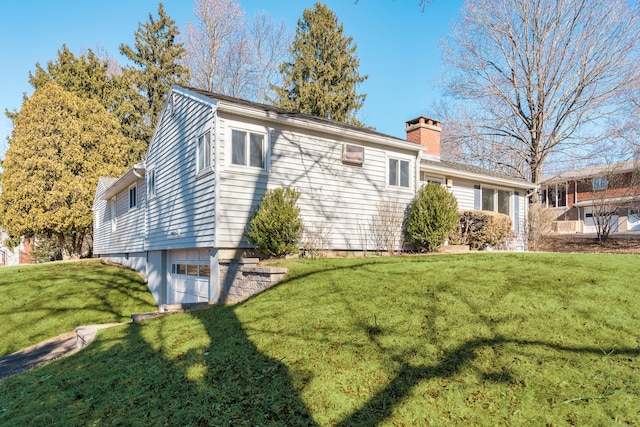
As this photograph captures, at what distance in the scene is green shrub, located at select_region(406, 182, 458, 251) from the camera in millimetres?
11688

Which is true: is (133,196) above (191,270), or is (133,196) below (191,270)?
above

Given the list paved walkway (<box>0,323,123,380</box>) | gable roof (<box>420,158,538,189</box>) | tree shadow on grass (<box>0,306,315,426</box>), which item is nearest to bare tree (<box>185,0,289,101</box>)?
gable roof (<box>420,158,538,189</box>)

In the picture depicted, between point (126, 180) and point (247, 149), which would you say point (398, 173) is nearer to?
point (247, 149)

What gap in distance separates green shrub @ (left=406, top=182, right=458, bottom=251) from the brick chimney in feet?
18.1

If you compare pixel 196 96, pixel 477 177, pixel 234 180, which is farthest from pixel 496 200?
pixel 196 96

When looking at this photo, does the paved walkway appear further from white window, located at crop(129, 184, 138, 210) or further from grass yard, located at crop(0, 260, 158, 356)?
white window, located at crop(129, 184, 138, 210)

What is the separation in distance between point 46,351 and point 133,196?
9.22m

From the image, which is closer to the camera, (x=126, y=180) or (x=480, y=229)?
(x=480, y=229)

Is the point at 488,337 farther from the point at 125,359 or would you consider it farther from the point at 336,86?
the point at 336,86

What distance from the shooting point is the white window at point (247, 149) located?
952 cm

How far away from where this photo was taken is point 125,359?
535cm

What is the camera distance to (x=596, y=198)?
28000 millimetres

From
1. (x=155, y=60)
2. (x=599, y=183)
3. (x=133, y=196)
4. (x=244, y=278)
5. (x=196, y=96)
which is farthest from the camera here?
(x=599, y=183)

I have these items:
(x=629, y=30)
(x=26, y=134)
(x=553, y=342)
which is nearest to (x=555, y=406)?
(x=553, y=342)
